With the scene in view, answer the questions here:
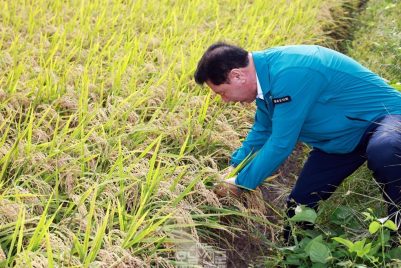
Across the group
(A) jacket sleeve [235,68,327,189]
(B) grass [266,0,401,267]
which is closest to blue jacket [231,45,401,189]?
(A) jacket sleeve [235,68,327,189]

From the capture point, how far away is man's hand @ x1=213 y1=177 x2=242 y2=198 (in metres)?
2.61

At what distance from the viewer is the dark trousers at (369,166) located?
2367 mm

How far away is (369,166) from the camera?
2.48 m

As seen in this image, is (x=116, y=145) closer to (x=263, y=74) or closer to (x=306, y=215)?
(x=263, y=74)

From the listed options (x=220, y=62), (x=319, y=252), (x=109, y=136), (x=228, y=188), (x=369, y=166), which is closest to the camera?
(x=319, y=252)

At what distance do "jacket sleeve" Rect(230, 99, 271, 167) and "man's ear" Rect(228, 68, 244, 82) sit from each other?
307mm

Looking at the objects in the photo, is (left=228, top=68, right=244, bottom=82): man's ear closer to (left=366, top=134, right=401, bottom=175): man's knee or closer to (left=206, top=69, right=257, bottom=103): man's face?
(left=206, top=69, right=257, bottom=103): man's face

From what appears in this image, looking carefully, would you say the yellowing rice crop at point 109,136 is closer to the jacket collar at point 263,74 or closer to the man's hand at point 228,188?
the man's hand at point 228,188

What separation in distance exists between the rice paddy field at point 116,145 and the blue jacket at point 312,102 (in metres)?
0.33

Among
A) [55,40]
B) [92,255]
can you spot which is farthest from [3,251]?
[55,40]

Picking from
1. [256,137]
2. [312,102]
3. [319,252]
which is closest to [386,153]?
[312,102]

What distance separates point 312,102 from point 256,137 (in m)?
0.45

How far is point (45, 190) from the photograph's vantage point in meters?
2.35

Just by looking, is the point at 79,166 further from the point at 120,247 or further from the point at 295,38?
the point at 295,38
